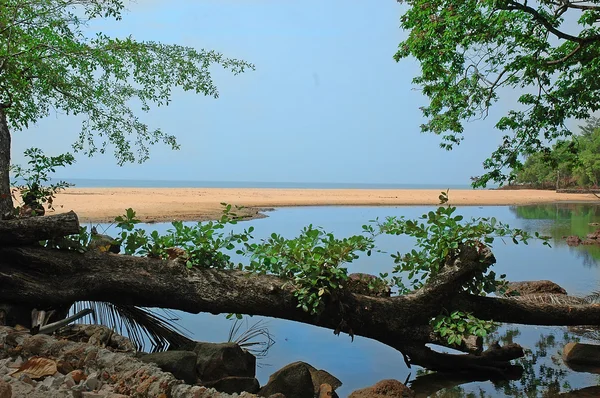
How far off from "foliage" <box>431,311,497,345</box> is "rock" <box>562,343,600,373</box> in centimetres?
195

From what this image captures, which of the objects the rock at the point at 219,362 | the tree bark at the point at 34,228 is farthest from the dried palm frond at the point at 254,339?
the tree bark at the point at 34,228

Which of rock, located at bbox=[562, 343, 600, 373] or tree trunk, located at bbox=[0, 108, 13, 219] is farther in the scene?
rock, located at bbox=[562, 343, 600, 373]

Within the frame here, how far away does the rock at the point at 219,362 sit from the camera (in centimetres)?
530

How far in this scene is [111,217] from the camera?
22.1 meters

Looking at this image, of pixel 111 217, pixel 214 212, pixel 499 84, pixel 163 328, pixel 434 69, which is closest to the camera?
pixel 163 328

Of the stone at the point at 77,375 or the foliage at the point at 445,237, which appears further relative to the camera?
the foliage at the point at 445,237

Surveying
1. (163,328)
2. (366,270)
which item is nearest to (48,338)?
(163,328)

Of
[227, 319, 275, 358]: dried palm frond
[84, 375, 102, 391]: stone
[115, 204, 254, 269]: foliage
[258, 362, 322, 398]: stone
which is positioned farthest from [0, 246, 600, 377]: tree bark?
[84, 375, 102, 391]: stone

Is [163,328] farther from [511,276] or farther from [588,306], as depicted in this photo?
[511,276]

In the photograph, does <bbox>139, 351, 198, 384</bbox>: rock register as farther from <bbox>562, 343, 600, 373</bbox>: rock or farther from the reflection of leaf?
<bbox>562, 343, 600, 373</bbox>: rock

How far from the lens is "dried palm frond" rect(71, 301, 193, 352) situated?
602cm

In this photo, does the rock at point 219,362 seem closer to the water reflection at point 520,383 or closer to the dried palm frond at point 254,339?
the dried palm frond at point 254,339

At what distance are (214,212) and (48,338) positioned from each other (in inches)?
854

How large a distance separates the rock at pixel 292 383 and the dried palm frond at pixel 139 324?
1.09 m
